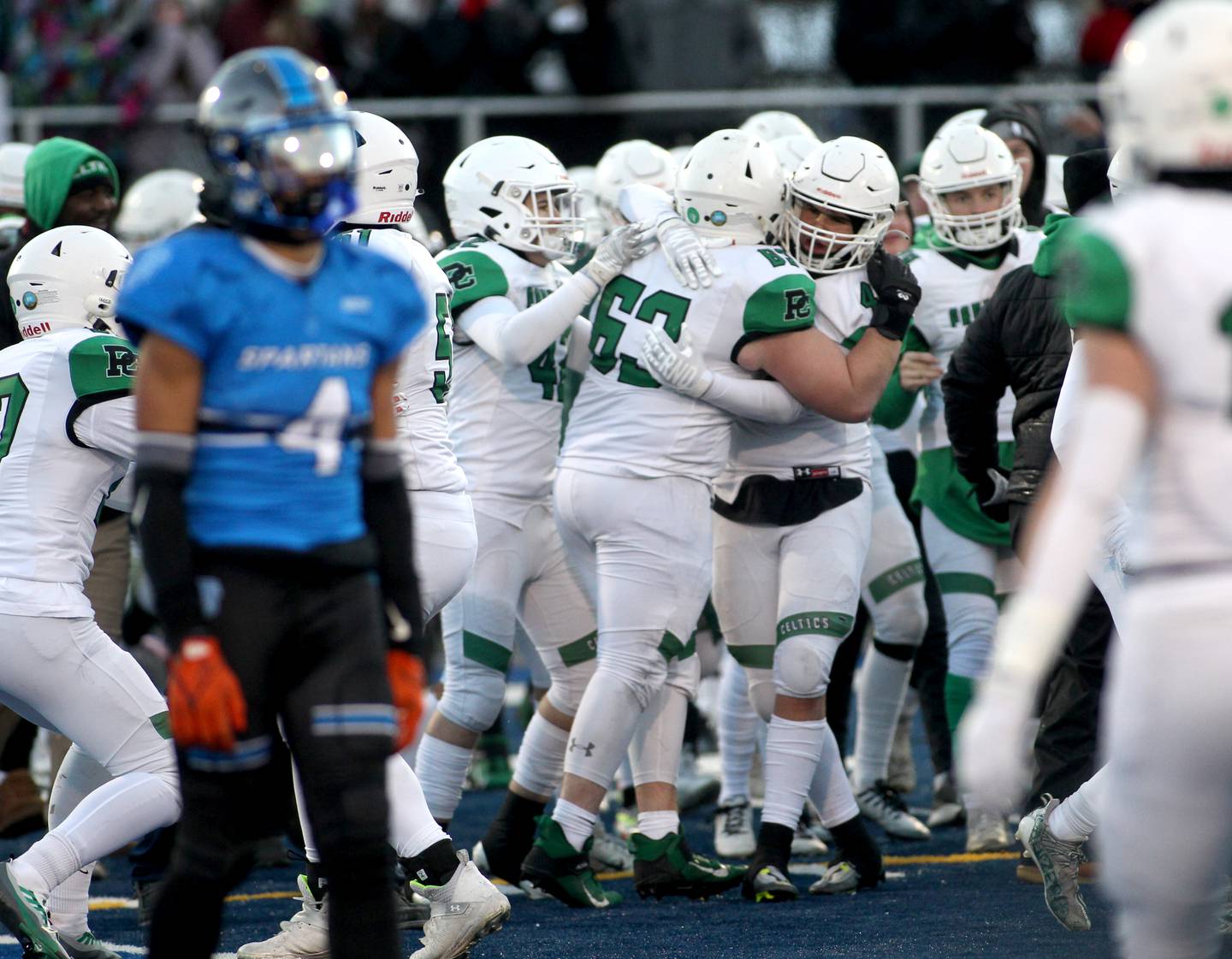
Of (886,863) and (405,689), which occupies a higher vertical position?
(405,689)

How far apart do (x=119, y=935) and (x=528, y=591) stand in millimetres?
1465

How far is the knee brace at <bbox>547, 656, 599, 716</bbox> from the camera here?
573 centimetres

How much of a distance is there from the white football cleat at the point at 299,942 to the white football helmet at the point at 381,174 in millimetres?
1728

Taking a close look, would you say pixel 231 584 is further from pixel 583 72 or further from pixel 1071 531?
pixel 583 72

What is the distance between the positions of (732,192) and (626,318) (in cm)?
45

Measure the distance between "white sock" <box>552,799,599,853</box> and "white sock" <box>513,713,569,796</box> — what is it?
298 mm

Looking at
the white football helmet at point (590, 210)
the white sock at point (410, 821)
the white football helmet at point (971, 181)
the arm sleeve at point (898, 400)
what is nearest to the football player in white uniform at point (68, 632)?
the white sock at point (410, 821)

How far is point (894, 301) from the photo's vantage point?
5527 mm

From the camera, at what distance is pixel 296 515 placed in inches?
132

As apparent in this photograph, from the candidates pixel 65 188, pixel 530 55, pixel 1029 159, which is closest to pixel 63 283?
pixel 65 188

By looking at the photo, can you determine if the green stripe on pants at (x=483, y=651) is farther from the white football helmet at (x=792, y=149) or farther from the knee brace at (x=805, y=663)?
the white football helmet at (x=792, y=149)

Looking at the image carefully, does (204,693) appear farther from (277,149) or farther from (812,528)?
(812,528)

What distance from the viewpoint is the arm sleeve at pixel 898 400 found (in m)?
6.59

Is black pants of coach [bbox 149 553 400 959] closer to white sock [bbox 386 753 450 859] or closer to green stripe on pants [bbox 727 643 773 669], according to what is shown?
white sock [bbox 386 753 450 859]
